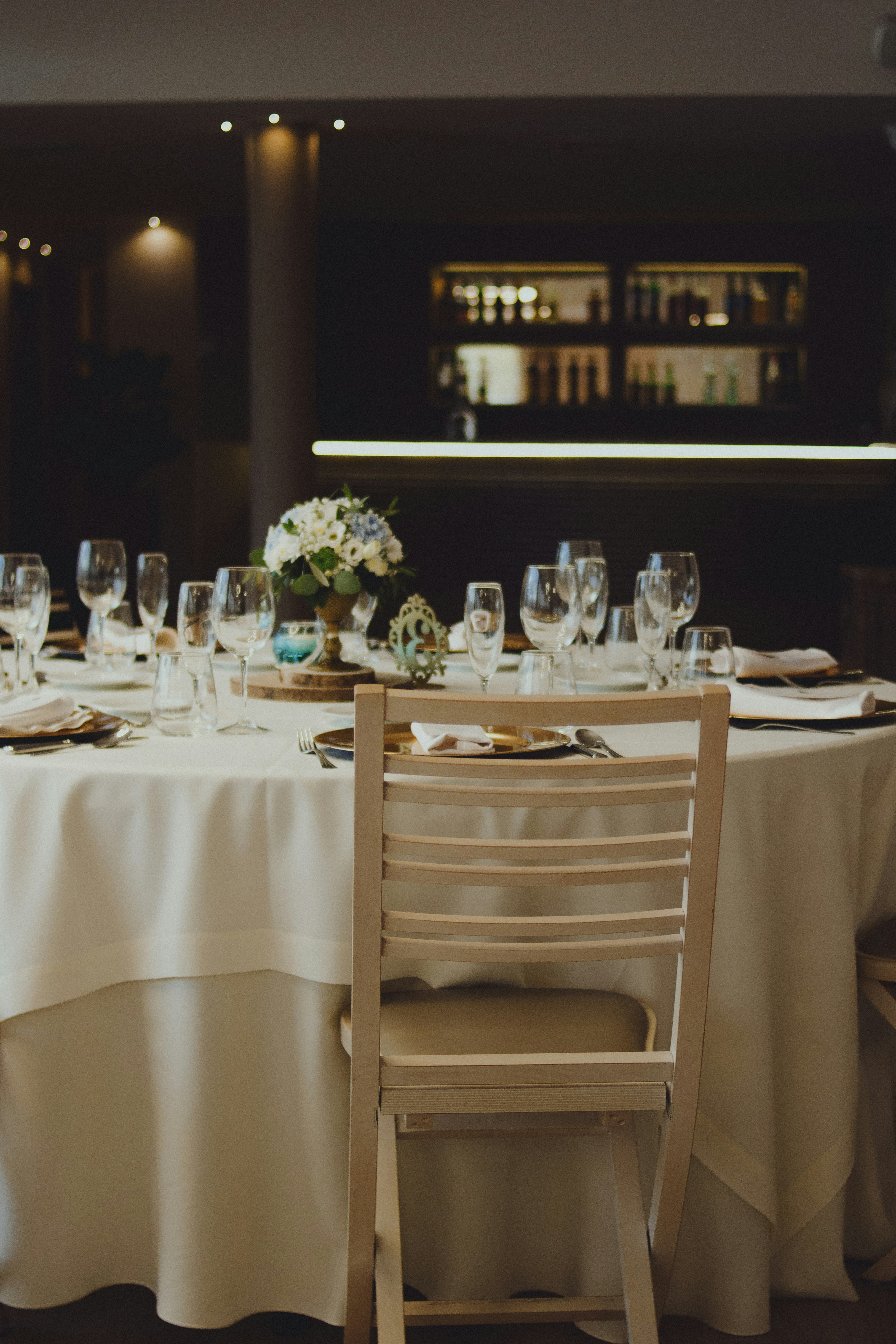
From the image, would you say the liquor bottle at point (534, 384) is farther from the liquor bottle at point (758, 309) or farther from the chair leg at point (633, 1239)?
the chair leg at point (633, 1239)

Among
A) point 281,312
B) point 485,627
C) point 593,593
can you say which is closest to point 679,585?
point 593,593

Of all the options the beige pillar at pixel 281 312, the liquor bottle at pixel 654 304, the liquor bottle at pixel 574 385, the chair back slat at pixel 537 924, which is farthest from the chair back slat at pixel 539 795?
the liquor bottle at pixel 654 304

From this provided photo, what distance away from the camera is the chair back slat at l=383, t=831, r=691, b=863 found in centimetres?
128

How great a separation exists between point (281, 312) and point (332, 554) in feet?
12.1

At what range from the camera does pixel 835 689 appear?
7.30 feet

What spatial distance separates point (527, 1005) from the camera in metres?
1.56

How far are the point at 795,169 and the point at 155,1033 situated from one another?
20.4 ft

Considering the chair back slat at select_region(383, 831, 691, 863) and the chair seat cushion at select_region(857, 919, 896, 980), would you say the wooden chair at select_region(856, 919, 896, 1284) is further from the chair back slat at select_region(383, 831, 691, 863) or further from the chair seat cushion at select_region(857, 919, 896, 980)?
the chair back slat at select_region(383, 831, 691, 863)

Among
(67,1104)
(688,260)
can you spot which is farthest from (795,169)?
(67,1104)

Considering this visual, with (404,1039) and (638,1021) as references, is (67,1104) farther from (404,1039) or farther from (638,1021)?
(638,1021)

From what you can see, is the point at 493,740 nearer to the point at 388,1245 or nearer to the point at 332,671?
the point at 332,671

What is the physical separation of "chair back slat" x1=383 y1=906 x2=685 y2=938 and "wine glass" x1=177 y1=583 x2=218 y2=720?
695 millimetres

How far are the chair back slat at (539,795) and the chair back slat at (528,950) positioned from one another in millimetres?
160

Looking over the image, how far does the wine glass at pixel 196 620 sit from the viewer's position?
194 centimetres
